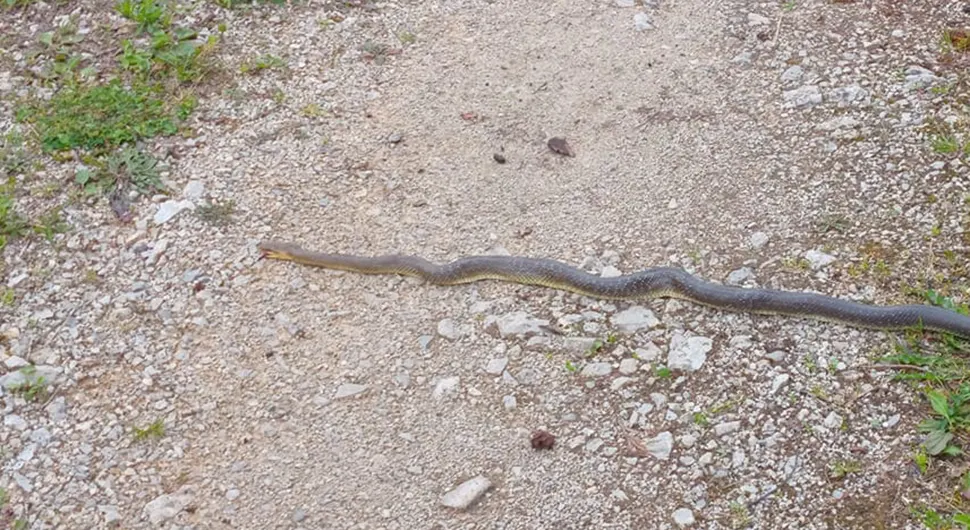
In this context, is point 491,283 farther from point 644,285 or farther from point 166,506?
point 166,506

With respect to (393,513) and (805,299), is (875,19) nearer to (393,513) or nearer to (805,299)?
(805,299)

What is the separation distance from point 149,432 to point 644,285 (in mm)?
3311

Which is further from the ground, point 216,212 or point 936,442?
point 936,442

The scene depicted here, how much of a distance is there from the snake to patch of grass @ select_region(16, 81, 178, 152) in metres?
1.85

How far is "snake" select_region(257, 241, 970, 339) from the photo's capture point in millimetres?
6332

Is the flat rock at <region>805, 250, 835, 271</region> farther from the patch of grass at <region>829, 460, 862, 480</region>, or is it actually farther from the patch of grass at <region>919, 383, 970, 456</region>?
the patch of grass at <region>829, 460, 862, 480</region>

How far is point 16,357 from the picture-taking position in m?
6.83

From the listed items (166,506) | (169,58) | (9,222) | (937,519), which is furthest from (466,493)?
(169,58)

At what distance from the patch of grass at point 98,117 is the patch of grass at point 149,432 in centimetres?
304

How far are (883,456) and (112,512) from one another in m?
4.35

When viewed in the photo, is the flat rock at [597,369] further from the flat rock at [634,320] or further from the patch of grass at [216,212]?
the patch of grass at [216,212]

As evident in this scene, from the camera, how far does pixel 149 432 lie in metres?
Result: 6.30

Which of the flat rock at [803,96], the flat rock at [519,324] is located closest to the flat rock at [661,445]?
the flat rock at [519,324]

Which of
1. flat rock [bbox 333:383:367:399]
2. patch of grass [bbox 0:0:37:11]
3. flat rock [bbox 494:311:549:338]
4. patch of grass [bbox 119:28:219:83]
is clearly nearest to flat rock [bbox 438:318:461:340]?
flat rock [bbox 494:311:549:338]
